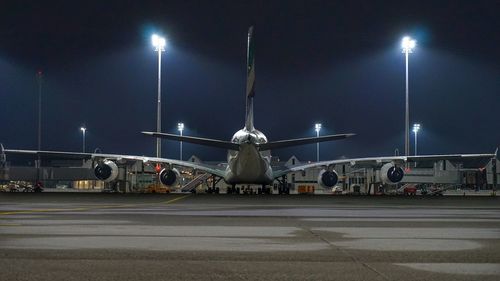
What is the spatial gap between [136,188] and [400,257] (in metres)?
60.9

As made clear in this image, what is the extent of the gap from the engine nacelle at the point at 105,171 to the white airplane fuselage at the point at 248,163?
9308 millimetres

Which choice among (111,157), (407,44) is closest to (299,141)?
(111,157)

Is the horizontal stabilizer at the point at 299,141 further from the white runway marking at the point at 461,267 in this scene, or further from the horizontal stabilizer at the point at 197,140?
the white runway marking at the point at 461,267

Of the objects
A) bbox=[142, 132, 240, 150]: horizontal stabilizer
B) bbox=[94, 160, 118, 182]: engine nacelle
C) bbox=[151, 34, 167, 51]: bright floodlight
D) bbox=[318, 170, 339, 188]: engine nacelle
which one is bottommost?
bbox=[318, 170, 339, 188]: engine nacelle

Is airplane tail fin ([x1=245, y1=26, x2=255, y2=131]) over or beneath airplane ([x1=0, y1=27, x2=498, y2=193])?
over

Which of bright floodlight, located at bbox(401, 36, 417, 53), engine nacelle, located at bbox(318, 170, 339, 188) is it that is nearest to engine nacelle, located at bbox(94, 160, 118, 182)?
engine nacelle, located at bbox(318, 170, 339, 188)

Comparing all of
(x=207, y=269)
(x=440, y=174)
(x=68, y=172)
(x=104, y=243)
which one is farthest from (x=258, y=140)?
(x=68, y=172)

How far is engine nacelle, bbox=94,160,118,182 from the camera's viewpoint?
49156 millimetres

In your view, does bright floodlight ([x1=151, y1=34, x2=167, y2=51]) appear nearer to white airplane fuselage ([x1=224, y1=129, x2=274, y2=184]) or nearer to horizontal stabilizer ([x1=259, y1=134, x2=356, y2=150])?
white airplane fuselage ([x1=224, y1=129, x2=274, y2=184])

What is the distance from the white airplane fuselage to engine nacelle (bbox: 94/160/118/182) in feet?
30.5

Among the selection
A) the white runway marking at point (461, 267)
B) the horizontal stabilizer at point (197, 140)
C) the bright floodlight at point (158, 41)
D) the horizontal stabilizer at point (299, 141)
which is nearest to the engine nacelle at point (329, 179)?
the horizontal stabilizer at point (299, 141)

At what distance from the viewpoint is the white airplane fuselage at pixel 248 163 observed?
147 ft

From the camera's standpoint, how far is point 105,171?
49312 millimetres

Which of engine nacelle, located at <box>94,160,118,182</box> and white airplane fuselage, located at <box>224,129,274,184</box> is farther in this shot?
engine nacelle, located at <box>94,160,118,182</box>
